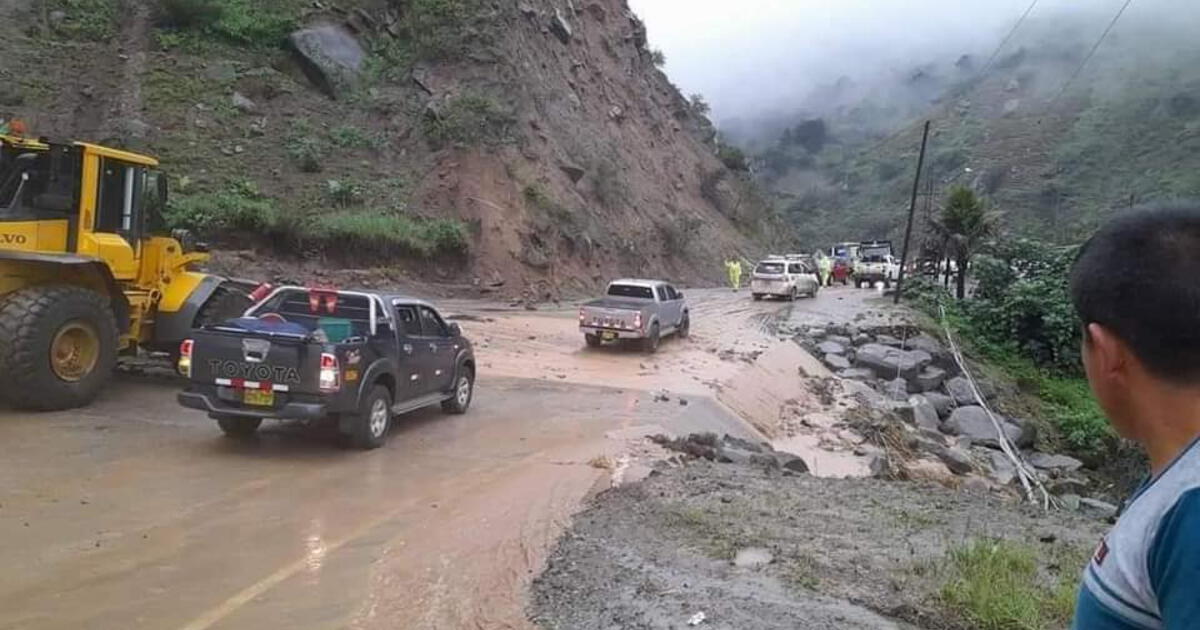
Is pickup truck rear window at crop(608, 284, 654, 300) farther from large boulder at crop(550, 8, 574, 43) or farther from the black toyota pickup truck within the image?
large boulder at crop(550, 8, 574, 43)

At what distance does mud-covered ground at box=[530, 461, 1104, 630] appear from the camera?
18.4 ft

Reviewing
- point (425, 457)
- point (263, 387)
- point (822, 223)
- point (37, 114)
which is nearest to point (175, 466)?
point (263, 387)

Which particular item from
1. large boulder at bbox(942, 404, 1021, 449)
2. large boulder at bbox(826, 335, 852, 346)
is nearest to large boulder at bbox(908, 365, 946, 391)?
large boulder at bbox(942, 404, 1021, 449)

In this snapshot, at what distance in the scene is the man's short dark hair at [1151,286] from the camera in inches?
64.2

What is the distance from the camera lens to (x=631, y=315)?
21.7 m

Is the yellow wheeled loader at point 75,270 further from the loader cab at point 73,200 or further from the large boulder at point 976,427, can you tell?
the large boulder at point 976,427

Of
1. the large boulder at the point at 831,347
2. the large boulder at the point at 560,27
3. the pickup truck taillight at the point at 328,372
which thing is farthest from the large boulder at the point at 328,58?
the pickup truck taillight at the point at 328,372

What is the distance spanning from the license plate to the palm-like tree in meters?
35.8

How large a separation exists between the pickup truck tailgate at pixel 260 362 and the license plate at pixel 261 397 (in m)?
0.05

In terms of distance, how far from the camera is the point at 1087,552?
23.9 ft

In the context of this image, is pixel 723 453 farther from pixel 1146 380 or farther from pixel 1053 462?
pixel 1053 462

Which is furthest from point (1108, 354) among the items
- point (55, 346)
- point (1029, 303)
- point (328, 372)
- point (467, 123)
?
point (467, 123)

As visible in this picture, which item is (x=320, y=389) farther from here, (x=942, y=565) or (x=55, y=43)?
(x=55, y=43)

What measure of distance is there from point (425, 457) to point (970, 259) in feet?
114
